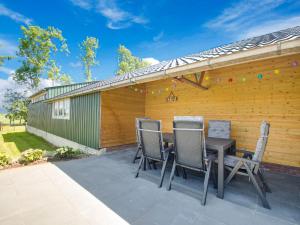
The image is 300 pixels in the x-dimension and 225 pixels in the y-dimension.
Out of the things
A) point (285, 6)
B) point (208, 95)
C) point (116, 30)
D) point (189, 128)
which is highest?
point (116, 30)

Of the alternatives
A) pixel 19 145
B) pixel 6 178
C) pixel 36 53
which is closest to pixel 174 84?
pixel 6 178

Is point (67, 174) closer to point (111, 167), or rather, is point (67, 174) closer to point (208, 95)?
point (111, 167)

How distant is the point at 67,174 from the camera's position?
134 inches

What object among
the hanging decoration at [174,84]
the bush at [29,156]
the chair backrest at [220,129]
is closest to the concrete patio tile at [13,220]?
the bush at [29,156]

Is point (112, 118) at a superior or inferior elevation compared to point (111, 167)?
superior

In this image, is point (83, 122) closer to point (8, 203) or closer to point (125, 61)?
point (8, 203)

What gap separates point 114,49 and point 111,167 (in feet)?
60.5

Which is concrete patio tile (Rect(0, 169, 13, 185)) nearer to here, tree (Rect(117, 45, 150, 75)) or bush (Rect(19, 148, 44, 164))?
bush (Rect(19, 148, 44, 164))

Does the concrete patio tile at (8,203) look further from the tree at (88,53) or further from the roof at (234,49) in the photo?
the tree at (88,53)

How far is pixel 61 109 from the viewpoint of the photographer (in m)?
8.41

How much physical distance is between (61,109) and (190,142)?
8.02m

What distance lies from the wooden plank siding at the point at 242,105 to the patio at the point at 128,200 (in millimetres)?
934

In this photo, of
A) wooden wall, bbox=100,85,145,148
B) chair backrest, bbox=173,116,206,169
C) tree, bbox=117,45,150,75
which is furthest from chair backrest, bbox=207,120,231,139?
tree, bbox=117,45,150,75

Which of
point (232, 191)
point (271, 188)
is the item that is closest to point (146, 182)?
point (232, 191)
